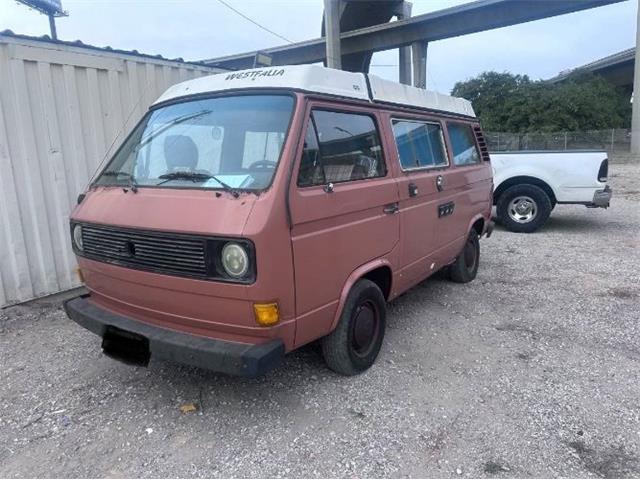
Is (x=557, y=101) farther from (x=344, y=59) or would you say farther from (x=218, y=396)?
(x=218, y=396)

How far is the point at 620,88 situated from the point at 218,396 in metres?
60.7

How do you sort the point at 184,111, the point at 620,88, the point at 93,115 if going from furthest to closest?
the point at 620,88
the point at 93,115
the point at 184,111

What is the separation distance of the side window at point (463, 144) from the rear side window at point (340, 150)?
69.7 inches

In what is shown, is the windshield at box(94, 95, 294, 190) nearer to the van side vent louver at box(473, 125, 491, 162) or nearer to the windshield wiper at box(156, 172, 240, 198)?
the windshield wiper at box(156, 172, 240, 198)

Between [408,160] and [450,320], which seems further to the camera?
[450,320]

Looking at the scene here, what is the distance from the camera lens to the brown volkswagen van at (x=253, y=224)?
2668 mm

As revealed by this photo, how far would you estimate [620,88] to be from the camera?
51.4 meters

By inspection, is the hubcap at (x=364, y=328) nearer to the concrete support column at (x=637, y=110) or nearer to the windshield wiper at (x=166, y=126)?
the windshield wiper at (x=166, y=126)

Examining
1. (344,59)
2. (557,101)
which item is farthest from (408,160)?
(557,101)

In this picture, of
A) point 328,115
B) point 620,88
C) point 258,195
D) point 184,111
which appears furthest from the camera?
point 620,88

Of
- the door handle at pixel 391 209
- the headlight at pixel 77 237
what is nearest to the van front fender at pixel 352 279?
the door handle at pixel 391 209

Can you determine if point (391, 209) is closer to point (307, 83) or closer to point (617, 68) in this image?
point (307, 83)

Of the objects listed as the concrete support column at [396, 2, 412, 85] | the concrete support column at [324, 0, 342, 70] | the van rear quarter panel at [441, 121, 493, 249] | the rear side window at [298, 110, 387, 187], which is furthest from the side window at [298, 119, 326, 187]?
the concrete support column at [396, 2, 412, 85]

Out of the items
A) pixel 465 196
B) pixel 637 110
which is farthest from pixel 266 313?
pixel 637 110
